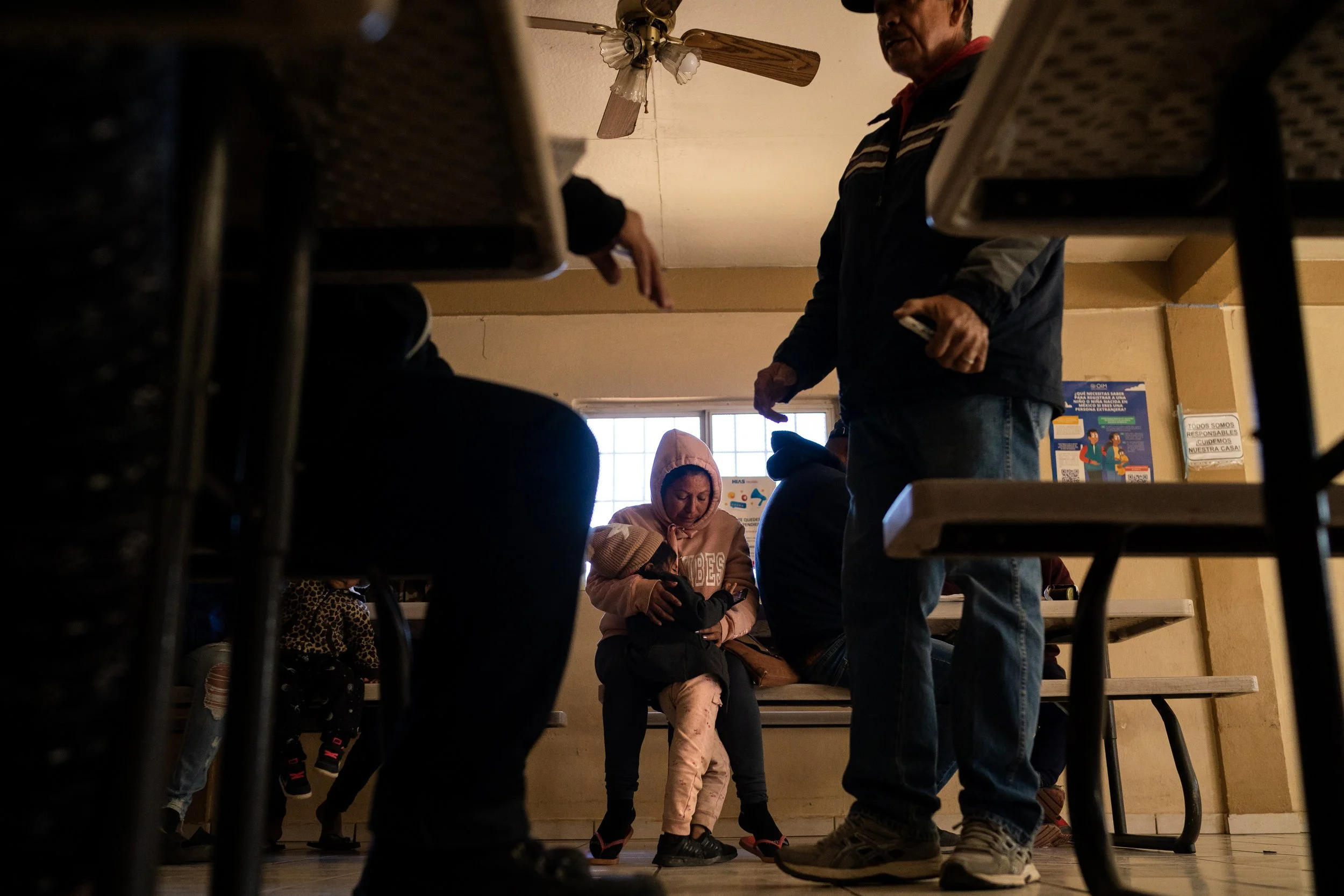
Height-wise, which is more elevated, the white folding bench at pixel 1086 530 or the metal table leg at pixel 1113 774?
the white folding bench at pixel 1086 530

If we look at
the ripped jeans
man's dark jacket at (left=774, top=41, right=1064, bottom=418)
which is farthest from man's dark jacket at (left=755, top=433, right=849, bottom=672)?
the ripped jeans

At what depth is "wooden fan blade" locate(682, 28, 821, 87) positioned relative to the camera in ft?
10.2

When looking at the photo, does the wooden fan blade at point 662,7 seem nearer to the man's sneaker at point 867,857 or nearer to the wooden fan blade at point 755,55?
the wooden fan blade at point 755,55

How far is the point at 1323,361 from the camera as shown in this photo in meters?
5.26

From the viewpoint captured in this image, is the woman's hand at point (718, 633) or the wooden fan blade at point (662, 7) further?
the wooden fan blade at point (662, 7)

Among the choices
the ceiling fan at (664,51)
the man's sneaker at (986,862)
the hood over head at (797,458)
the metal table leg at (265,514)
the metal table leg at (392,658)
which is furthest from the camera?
the ceiling fan at (664,51)

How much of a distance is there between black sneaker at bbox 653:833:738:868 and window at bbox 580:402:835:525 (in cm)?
253

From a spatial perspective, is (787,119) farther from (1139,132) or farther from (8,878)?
(8,878)

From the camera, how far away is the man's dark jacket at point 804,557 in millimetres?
2885

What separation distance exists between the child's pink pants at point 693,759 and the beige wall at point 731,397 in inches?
66.2

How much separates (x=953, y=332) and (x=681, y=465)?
1.95 m

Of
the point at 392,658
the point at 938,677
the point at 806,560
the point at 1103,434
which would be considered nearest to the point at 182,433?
the point at 392,658

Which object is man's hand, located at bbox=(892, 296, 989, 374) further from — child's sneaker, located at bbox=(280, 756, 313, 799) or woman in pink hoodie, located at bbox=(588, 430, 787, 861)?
child's sneaker, located at bbox=(280, 756, 313, 799)

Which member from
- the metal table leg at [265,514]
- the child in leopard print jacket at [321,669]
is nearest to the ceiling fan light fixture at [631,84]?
the child in leopard print jacket at [321,669]
